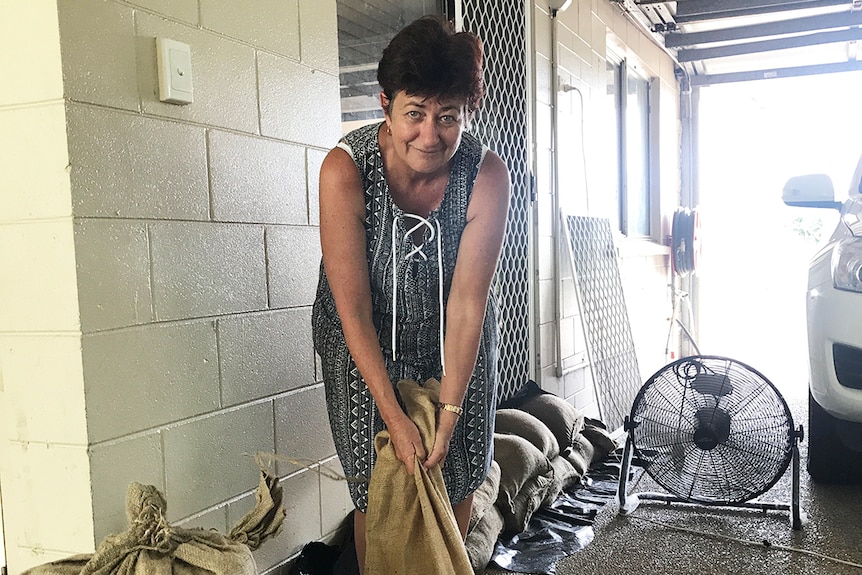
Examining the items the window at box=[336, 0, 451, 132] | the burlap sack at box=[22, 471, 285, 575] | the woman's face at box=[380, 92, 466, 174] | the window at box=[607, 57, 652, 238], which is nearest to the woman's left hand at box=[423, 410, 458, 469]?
the burlap sack at box=[22, 471, 285, 575]

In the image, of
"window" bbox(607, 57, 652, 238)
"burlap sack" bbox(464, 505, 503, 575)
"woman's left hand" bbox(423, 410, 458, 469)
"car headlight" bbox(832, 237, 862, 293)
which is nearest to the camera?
"woman's left hand" bbox(423, 410, 458, 469)

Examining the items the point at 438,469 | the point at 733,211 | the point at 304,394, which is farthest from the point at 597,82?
the point at 733,211

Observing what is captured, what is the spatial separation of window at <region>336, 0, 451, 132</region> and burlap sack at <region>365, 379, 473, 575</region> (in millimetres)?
1281

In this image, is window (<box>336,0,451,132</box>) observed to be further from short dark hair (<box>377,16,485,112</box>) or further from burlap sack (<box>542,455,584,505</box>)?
burlap sack (<box>542,455,584,505</box>)

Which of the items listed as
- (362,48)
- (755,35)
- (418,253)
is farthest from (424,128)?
(755,35)

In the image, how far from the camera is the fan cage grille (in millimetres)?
2535

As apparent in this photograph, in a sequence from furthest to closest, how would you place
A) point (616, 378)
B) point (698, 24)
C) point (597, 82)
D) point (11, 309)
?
point (698, 24) < point (597, 82) < point (616, 378) < point (11, 309)

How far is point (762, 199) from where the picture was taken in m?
9.25

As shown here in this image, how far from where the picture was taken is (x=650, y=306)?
5.79 metres

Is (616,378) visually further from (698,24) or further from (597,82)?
(698,24)

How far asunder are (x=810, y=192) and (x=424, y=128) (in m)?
2.08

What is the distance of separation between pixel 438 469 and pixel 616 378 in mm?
2617

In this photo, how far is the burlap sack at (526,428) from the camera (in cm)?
289


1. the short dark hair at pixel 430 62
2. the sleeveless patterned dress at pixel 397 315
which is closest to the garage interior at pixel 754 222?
the sleeveless patterned dress at pixel 397 315
